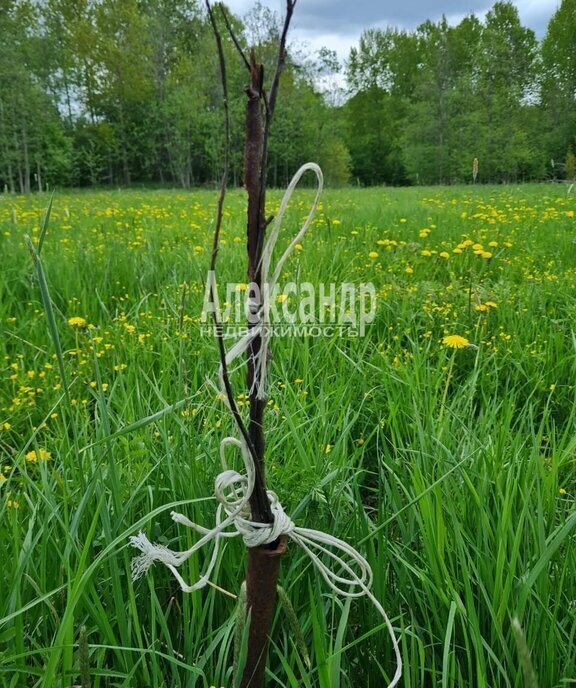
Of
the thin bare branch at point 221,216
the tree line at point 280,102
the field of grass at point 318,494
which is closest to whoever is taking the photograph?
the thin bare branch at point 221,216

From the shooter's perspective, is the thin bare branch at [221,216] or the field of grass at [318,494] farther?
the field of grass at [318,494]

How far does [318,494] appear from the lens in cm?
109

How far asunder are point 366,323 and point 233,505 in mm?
1807

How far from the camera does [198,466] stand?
1194 millimetres

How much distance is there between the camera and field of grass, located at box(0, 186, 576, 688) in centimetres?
87

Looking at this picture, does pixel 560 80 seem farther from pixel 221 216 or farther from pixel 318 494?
pixel 221 216

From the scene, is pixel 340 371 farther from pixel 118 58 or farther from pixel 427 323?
pixel 118 58

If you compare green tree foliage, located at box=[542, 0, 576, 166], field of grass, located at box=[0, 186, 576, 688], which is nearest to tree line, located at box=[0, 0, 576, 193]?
green tree foliage, located at box=[542, 0, 576, 166]

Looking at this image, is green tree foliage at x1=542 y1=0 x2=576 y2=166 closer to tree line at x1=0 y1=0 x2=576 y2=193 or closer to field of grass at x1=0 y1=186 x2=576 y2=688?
tree line at x1=0 y1=0 x2=576 y2=193

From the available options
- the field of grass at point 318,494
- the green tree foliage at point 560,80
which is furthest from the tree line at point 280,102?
the field of grass at point 318,494

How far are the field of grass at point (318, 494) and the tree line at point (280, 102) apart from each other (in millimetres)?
28643

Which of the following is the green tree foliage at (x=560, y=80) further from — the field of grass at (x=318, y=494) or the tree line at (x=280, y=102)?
the field of grass at (x=318, y=494)

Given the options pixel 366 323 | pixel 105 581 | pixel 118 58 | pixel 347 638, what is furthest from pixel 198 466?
pixel 118 58

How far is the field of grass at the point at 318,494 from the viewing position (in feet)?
2.86
